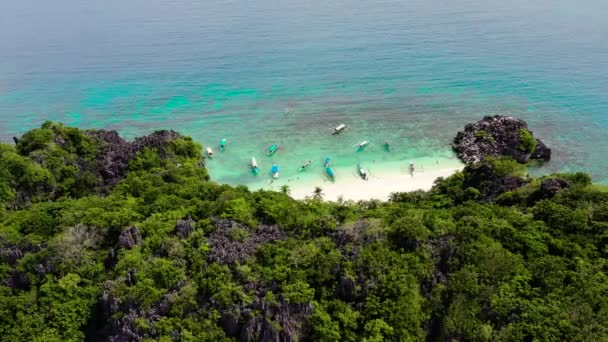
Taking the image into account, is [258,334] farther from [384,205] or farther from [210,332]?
[384,205]

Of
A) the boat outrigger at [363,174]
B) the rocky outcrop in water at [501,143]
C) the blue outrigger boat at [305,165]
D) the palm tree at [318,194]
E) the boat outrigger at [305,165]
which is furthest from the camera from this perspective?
the rocky outcrop in water at [501,143]

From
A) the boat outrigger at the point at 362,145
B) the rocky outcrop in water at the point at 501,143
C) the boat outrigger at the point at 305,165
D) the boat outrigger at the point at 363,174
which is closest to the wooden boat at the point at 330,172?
the boat outrigger at the point at 305,165

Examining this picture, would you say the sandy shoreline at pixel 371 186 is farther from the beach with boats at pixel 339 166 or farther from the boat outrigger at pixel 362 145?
the boat outrigger at pixel 362 145

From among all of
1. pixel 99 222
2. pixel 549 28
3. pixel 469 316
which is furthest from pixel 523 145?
pixel 549 28

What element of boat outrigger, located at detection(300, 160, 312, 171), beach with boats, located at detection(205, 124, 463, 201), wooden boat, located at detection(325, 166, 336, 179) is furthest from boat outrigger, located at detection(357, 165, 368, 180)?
boat outrigger, located at detection(300, 160, 312, 171)

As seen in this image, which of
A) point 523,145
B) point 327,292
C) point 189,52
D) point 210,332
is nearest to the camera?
point 210,332

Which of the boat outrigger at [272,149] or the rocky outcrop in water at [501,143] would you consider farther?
the boat outrigger at [272,149]

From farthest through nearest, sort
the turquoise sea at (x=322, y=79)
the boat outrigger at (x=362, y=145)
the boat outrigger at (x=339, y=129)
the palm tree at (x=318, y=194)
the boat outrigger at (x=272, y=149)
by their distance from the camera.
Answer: the boat outrigger at (x=339, y=129) → the turquoise sea at (x=322, y=79) → the boat outrigger at (x=362, y=145) → the boat outrigger at (x=272, y=149) → the palm tree at (x=318, y=194)
